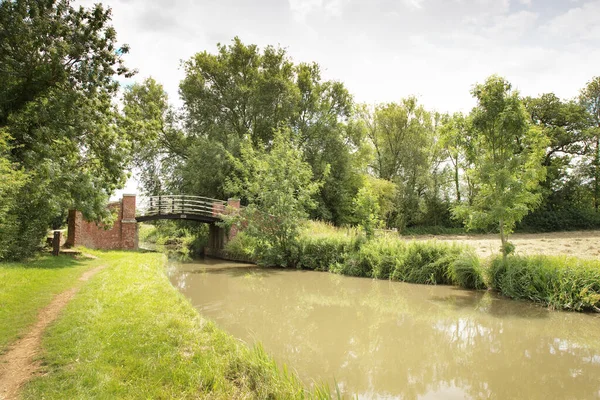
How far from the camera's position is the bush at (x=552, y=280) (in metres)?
10.1

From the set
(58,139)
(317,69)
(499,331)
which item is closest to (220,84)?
(317,69)

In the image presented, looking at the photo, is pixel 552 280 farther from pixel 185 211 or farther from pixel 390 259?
pixel 185 211

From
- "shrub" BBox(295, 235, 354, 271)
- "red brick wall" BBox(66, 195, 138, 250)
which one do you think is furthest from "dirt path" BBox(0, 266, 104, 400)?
"red brick wall" BBox(66, 195, 138, 250)

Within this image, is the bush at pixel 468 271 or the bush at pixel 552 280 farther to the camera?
the bush at pixel 468 271

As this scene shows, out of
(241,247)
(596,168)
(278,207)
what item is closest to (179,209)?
(241,247)

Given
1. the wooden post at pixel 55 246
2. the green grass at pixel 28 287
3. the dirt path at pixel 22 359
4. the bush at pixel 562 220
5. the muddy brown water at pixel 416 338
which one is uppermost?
the bush at pixel 562 220

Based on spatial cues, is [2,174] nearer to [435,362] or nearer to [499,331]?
[435,362]

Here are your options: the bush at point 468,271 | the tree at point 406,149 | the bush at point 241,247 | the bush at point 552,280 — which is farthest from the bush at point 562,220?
the bush at point 552,280

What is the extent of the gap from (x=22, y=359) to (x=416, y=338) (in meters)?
6.52

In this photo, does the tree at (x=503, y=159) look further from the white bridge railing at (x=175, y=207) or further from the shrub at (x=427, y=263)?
the white bridge railing at (x=175, y=207)

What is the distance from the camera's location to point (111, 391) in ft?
13.5

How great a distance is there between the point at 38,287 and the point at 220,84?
24.3m

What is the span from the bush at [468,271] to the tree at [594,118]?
2737 centimetres

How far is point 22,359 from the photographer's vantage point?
5074mm
